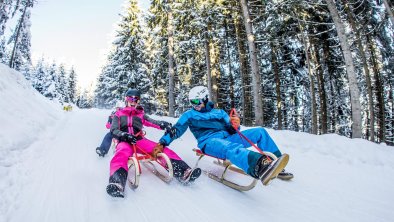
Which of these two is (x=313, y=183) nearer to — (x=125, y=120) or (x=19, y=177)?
(x=125, y=120)

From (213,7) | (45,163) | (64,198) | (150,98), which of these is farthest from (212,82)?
(64,198)

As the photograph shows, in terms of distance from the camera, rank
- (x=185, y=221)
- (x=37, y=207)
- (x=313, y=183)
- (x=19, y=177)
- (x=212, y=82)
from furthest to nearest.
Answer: (x=212, y=82), (x=313, y=183), (x=19, y=177), (x=37, y=207), (x=185, y=221)

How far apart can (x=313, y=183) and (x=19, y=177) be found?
13.9 ft

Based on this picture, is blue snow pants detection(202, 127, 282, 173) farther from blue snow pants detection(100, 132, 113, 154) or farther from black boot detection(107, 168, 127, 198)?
blue snow pants detection(100, 132, 113, 154)

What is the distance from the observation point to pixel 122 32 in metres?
25.2

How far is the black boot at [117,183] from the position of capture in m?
3.14

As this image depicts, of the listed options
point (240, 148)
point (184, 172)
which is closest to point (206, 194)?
point (184, 172)

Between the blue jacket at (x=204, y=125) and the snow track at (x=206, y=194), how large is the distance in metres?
0.71

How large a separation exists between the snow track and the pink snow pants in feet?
1.17

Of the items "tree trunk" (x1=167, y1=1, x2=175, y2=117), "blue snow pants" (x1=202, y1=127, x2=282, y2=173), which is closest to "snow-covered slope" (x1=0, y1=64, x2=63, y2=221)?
"blue snow pants" (x1=202, y1=127, x2=282, y2=173)

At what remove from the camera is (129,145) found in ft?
14.1

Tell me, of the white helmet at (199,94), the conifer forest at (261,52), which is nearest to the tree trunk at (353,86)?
the conifer forest at (261,52)

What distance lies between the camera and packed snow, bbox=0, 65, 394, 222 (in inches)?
112

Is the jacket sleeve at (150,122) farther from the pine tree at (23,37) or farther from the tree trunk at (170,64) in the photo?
the pine tree at (23,37)
